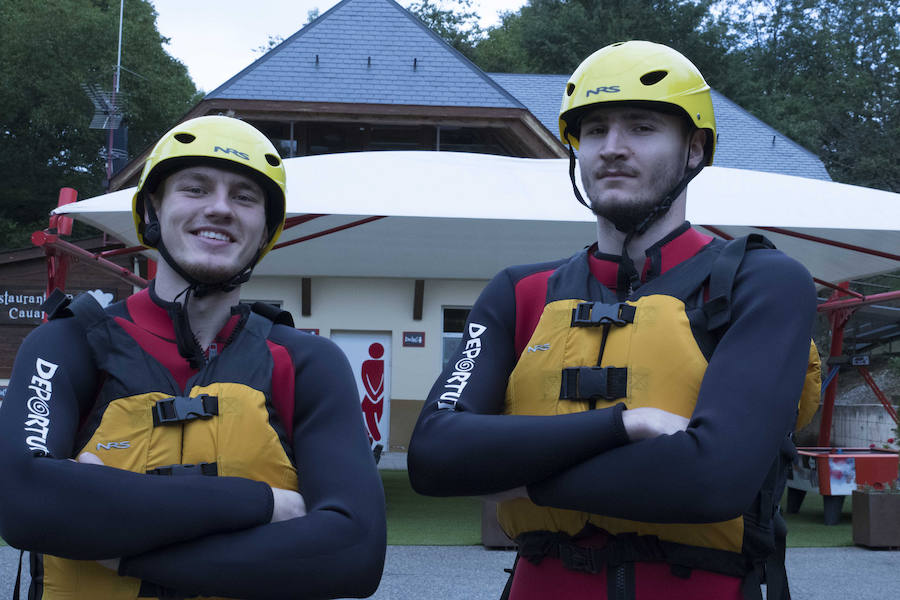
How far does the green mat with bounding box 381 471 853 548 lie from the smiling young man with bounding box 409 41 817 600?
680 cm

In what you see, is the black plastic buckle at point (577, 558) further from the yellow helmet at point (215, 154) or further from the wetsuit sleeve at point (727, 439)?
the yellow helmet at point (215, 154)

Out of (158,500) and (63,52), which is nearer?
(158,500)

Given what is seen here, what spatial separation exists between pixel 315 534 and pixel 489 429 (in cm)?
46

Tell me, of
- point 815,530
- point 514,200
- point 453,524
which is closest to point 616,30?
point 815,530

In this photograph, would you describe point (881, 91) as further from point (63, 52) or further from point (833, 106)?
point (63, 52)

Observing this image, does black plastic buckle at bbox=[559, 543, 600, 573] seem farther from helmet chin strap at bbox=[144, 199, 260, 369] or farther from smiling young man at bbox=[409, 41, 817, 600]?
helmet chin strap at bbox=[144, 199, 260, 369]

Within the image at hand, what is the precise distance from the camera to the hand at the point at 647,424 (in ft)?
6.68

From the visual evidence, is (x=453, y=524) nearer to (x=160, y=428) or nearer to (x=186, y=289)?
(x=186, y=289)

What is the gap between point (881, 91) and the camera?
39.2 m

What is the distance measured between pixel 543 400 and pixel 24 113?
40.7m

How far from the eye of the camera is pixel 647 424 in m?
2.04

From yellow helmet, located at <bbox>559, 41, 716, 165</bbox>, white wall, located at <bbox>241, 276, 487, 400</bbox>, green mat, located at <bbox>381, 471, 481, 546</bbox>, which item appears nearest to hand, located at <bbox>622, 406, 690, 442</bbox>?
yellow helmet, located at <bbox>559, 41, 716, 165</bbox>

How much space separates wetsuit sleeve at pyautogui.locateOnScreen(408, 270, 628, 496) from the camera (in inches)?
80.7

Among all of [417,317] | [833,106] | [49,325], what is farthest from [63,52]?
[49,325]
